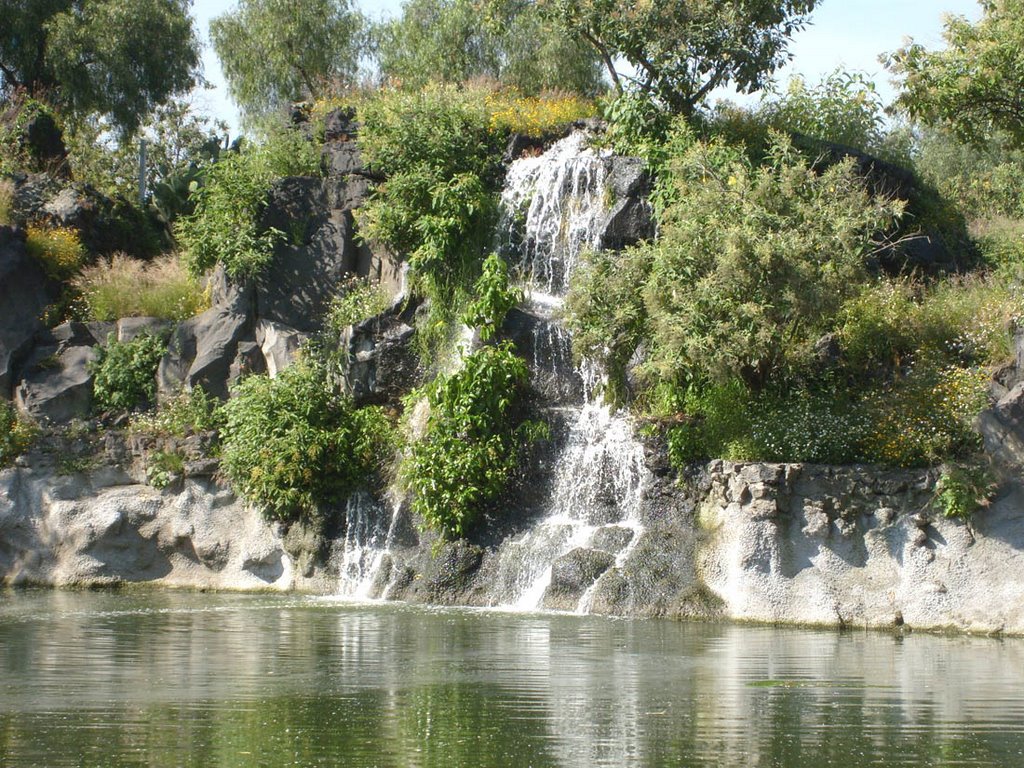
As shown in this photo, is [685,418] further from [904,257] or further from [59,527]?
[59,527]

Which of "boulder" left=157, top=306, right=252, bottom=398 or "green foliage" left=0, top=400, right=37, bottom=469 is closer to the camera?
"green foliage" left=0, top=400, right=37, bottom=469

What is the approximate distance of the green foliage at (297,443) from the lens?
853 inches

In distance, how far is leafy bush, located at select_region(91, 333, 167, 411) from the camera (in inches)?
971

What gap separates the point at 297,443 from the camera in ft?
71.4

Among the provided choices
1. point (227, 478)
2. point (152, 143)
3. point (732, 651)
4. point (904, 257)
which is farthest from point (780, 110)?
point (152, 143)

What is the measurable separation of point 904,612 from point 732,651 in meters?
3.92

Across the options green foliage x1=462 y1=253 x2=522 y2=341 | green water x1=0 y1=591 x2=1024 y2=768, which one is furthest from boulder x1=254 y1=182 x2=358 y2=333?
green water x1=0 y1=591 x2=1024 y2=768

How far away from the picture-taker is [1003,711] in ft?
34.1

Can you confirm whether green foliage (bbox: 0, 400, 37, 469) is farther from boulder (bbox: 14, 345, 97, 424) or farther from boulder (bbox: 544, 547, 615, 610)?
boulder (bbox: 544, 547, 615, 610)

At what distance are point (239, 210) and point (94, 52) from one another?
12956 millimetres

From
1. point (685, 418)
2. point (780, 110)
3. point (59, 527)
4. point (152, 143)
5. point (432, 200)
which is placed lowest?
point (59, 527)

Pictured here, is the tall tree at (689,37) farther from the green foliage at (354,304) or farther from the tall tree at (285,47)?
the tall tree at (285,47)

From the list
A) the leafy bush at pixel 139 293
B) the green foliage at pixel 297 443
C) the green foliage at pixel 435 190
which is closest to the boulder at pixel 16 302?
the leafy bush at pixel 139 293

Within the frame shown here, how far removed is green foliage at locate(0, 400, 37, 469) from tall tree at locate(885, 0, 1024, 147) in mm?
15999
